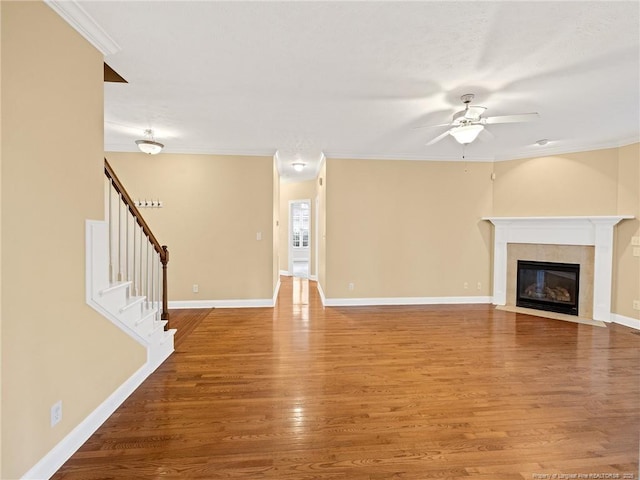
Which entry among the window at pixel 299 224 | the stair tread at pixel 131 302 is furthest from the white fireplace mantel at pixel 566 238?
the stair tread at pixel 131 302

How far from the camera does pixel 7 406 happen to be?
4.62ft

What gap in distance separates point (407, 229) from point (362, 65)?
3438 mm

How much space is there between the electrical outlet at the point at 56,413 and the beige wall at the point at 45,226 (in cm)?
3

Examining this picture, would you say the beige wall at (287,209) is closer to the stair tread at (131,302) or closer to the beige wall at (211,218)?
the beige wall at (211,218)

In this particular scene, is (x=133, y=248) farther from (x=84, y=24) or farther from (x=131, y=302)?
(x=84, y=24)

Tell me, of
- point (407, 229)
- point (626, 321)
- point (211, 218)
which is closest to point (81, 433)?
point (211, 218)

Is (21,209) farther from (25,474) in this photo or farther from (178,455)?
(178,455)

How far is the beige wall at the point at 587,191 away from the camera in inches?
167

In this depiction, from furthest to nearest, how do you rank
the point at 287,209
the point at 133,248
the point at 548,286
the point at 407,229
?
the point at 287,209 < the point at 407,229 < the point at 548,286 < the point at 133,248

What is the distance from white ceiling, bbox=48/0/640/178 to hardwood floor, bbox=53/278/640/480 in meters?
2.66

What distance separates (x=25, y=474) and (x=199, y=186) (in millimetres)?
4093

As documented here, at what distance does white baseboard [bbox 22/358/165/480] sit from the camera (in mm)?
1586

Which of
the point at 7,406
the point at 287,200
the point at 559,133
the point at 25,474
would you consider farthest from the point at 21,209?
the point at 287,200

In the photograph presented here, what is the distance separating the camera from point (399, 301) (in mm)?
5395
